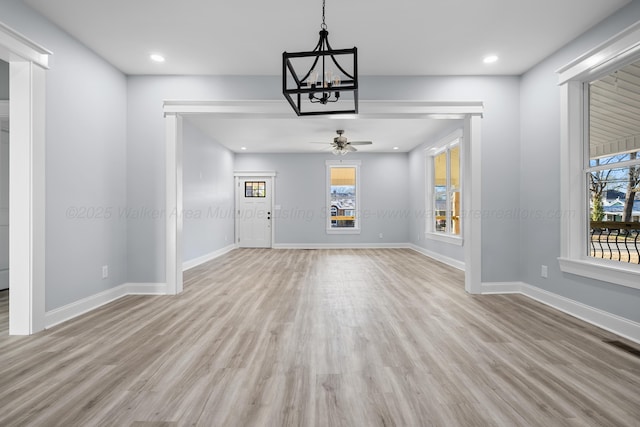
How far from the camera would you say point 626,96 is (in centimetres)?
290

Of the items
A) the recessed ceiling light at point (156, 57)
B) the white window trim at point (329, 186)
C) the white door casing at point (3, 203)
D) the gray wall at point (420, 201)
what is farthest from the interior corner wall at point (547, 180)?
the white door casing at point (3, 203)

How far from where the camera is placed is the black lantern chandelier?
1875 millimetres

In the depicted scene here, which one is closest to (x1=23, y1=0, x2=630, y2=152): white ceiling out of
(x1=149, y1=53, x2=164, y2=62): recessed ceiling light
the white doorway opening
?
(x1=149, y1=53, x2=164, y2=62): recessed ceiling light

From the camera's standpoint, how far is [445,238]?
6.52 meters

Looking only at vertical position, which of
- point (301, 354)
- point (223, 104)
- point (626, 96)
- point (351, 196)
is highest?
point (223, 104)

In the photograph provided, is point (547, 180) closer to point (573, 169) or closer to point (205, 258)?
point (573, 169)

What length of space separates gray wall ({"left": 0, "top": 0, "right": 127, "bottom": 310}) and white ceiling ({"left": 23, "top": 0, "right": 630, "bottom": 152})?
0.64 feet

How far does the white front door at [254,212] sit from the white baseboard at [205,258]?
1.82 ft

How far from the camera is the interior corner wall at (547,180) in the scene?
2.92 metres

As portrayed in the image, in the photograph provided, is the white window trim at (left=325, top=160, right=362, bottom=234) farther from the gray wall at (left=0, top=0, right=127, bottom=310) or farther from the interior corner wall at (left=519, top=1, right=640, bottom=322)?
the gray wall at (left=0, top=0, right=127, bottom=310)

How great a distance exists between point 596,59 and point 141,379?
4.57 m

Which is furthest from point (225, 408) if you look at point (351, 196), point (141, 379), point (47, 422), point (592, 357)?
point (351, 196)

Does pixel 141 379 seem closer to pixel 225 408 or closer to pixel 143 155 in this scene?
pixel 225 408

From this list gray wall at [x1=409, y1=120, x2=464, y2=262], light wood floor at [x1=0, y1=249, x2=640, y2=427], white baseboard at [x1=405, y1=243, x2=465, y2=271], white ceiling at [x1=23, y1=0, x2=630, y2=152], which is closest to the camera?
light wood floor at [x1=0, y1=249, x2=640, y2=427]
